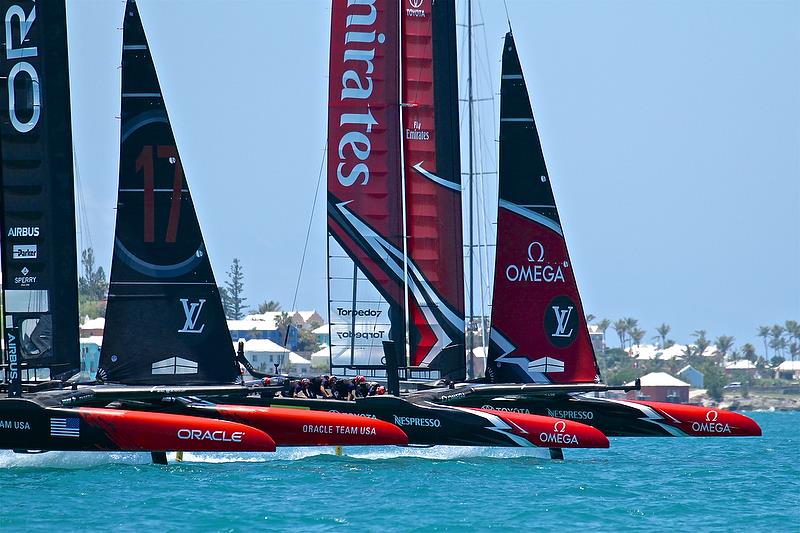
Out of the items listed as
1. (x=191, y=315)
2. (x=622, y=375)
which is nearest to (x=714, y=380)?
(x=622, y=375)

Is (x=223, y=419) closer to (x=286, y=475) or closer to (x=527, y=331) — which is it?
(x=286, y=475)

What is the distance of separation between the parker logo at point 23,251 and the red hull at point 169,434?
286 centimetres

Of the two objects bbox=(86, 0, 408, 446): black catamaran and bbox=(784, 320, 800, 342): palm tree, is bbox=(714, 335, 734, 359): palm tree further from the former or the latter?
bbox=(86, 0, 408, 446): black catamaran

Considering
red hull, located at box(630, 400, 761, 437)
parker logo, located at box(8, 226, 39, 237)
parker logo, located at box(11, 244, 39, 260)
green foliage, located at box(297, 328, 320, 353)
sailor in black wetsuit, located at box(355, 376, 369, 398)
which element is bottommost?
green foliage, located at box(297, 328, 320, 353)

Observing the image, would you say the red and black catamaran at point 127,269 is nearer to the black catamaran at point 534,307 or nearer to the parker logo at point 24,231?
the parker logo at point 24,231

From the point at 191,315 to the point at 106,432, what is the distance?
2.84 meters

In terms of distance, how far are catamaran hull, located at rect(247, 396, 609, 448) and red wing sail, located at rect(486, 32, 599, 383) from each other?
82.0 inches

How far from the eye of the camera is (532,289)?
2522 cm

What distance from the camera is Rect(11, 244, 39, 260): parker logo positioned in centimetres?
2236

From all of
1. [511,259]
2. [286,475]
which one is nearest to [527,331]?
[511,259]

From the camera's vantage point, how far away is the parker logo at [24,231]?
2233cm

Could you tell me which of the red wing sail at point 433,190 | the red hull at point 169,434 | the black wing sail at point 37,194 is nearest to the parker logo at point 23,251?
Answer: the black wing sail at point 37,194

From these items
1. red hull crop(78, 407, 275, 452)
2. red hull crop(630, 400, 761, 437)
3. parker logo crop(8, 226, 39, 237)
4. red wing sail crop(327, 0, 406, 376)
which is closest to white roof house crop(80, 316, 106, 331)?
red wing sail crop(327, 0, 406, 376)

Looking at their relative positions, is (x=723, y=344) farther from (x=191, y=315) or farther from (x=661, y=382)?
(x=191, y=315)
